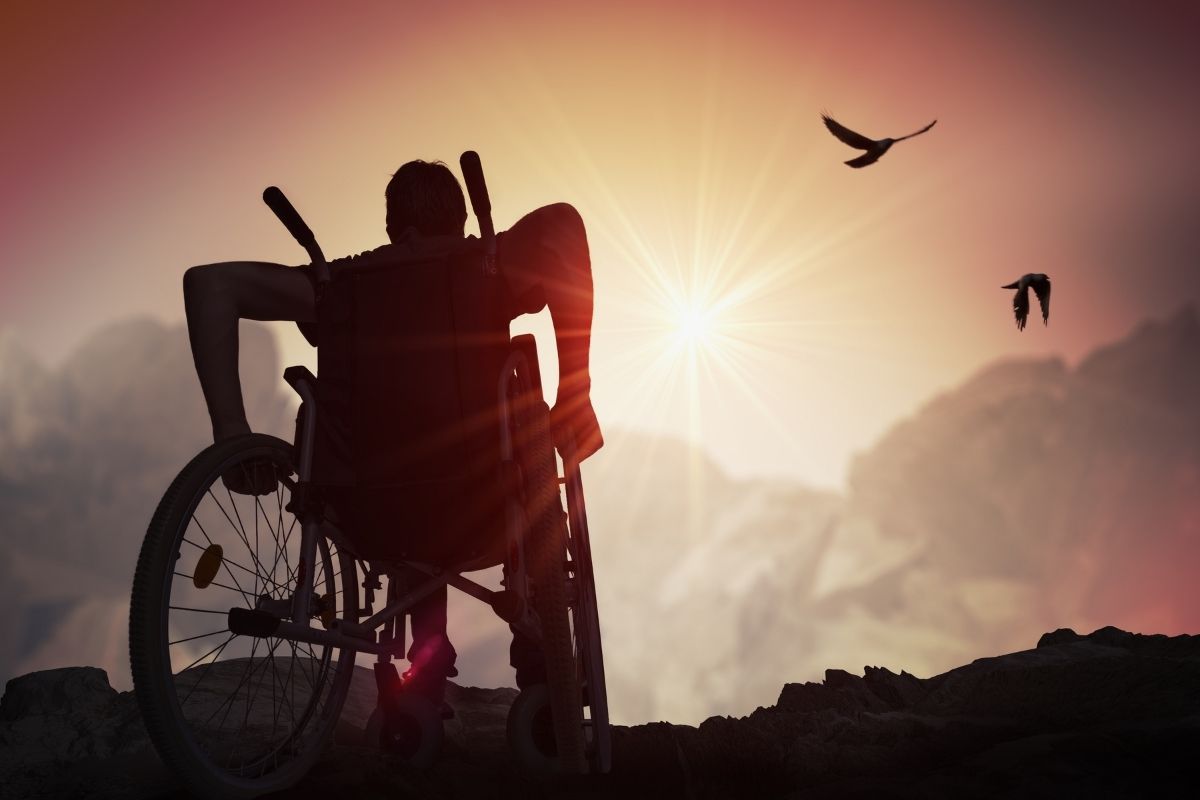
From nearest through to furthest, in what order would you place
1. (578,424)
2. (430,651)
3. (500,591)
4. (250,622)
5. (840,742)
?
(250,622)
(500,591)
(578,424)
(430,651)
(840,742)

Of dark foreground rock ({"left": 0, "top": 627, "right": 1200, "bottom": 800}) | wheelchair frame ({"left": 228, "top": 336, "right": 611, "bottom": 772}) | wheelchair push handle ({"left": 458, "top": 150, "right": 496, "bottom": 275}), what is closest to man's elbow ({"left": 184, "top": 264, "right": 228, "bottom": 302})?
wheelchair frame ({"left": 228, "top": 336, "right": 611, "bottom": 772})

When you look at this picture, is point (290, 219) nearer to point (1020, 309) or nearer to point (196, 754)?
point (196, 754)

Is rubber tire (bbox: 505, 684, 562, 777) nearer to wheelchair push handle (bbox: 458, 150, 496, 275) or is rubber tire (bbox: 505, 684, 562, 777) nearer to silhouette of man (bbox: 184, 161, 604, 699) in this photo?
silhouette of man (bbox: 184, 161, 604, 699)

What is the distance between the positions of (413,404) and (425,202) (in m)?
0.90

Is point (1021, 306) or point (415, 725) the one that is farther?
point (1021, 306)

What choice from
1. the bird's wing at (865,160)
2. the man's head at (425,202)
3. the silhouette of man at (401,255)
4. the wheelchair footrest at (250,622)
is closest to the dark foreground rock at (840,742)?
the wheelchair footrest at (250,622)

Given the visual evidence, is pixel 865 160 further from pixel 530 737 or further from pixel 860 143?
pixel 530 737

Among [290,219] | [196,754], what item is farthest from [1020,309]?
[196,754]

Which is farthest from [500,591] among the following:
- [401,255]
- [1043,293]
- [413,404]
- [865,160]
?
[1043,293]

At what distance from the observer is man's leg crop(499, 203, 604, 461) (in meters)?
2.73

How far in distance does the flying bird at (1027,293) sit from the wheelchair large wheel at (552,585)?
390cm

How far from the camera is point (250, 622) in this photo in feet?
7.22

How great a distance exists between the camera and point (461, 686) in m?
6.25

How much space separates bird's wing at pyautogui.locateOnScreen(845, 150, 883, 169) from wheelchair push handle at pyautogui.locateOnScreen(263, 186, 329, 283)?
3613 millimetres
